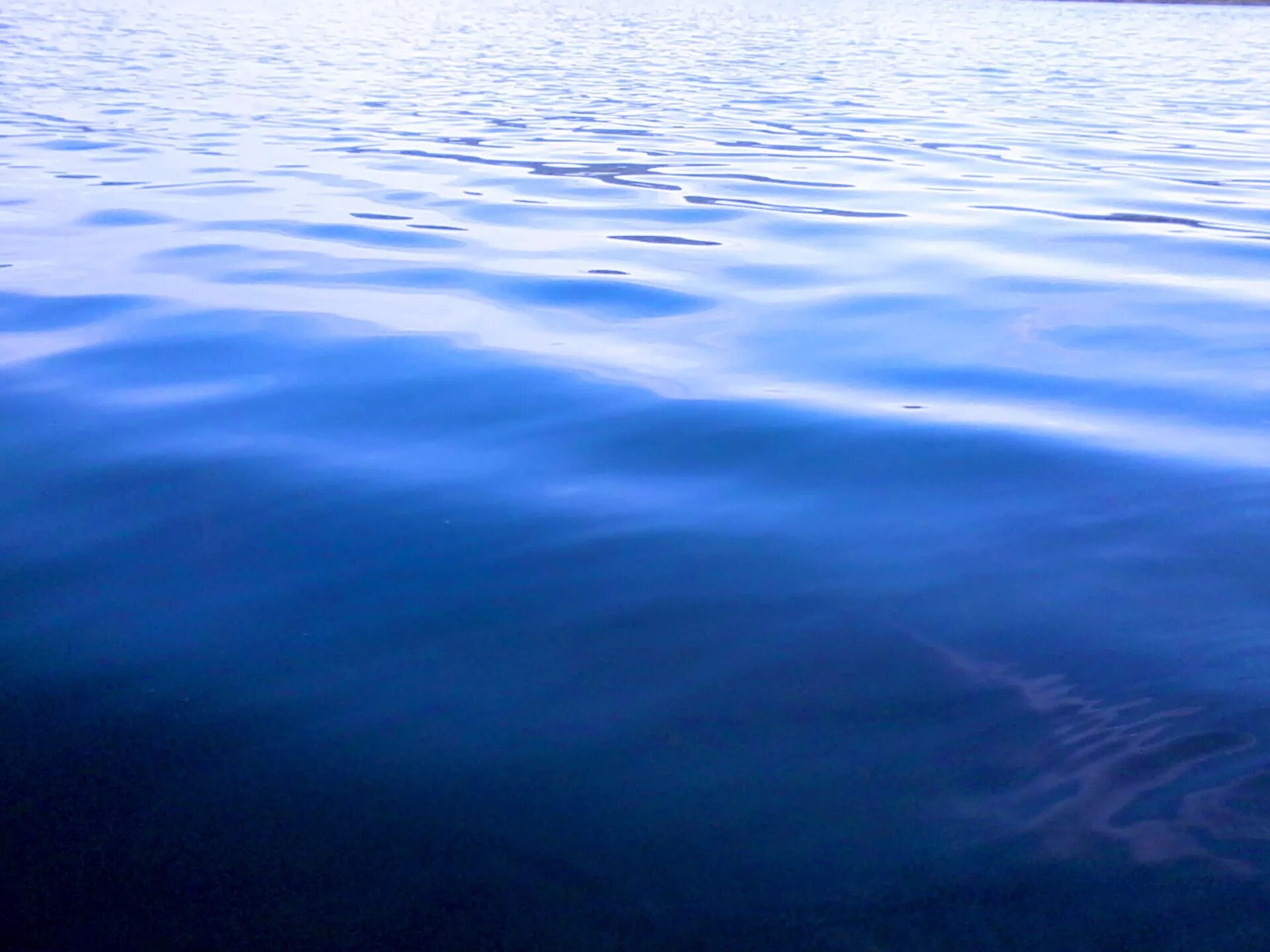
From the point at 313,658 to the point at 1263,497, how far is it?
205 cm

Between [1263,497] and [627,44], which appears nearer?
[1263,497]

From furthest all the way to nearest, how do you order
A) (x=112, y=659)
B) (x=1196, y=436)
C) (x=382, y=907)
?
(x=1196, y=436) → (x=112, y=659) → (x=382, y=907)

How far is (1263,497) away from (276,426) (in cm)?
236

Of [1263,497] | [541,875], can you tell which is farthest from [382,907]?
[1263,497]

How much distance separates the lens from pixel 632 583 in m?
2.39

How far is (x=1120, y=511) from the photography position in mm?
2672

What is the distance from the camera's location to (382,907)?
5.11 feet

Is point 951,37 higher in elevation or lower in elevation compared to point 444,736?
lower

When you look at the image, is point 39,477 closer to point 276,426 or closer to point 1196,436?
point 276,426

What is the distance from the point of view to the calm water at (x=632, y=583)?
63.1 inches

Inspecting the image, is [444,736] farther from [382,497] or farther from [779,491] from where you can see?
[779,491]

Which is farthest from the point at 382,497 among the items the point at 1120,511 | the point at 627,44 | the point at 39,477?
the point at 627,44

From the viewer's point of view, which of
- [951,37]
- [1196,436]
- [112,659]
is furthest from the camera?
[951,37]

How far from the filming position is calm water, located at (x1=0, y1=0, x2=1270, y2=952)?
1604 millimetres
